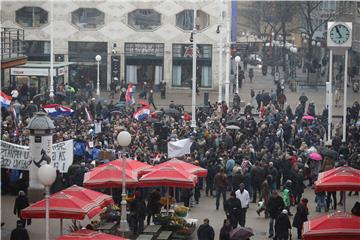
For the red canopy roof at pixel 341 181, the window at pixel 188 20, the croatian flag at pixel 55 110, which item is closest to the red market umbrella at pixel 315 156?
the red canopy roof at pixel 341 181

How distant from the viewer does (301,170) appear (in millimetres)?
32125

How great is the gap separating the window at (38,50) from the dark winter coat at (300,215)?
43603 millimetres

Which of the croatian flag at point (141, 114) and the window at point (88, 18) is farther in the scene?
the window at point (88, 18)

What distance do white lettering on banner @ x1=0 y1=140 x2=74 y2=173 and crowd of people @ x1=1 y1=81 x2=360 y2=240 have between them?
47 centimetres

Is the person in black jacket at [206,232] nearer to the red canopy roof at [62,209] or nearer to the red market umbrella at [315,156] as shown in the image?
the red canopy roof at [62,209]

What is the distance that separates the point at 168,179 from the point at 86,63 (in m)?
41.6

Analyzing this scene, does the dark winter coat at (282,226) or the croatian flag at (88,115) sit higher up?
the croatian flag at (88,115)

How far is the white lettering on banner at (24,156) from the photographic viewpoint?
31.2 m

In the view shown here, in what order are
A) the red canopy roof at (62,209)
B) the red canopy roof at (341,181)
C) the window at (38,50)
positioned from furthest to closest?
the window at (38,50), the red canopy roof at (341,181), the red canopy roof at (62,209)

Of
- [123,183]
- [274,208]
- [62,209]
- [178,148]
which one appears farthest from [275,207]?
[178,148]

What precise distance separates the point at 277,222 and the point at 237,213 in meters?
1.83

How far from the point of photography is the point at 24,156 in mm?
31344

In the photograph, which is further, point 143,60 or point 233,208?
point 143,60

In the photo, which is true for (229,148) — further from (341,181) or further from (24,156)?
(341,181)
